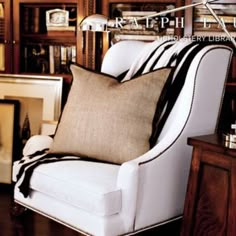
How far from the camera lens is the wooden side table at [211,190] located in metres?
2.03

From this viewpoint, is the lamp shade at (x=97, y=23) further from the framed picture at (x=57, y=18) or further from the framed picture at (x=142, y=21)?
the framed picture at (x=57, y=18)

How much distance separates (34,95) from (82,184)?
1.66 m

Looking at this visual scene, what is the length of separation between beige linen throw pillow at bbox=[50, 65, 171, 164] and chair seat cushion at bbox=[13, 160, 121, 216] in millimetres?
89

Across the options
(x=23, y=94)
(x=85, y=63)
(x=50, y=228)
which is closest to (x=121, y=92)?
(x=50, y=228)

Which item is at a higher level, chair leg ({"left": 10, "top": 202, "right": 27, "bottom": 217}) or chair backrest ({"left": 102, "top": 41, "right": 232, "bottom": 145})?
chair backrest ({"left": 102, "top": 41, "right": 232, "bottom": 145})

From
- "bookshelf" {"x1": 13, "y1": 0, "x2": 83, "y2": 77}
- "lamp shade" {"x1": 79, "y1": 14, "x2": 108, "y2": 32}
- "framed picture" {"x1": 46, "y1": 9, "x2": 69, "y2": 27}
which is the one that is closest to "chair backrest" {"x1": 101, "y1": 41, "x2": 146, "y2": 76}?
"lamp shade" {"x1": 79, "y1": 14, "x2": 108, "y2": 32}

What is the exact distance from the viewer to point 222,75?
7.95 ft

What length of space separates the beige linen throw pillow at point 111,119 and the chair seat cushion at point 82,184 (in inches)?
3.5

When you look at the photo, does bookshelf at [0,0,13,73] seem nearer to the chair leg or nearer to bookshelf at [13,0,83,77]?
bookshelf at [13,0,83,77]

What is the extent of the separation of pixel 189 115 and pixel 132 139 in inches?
11.2

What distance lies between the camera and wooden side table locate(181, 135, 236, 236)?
2.03 meters

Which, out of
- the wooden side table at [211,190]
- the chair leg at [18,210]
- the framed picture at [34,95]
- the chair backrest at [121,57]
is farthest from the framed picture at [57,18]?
the wooden side table at [211,190]

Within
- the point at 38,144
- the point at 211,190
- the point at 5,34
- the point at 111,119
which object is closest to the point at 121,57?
the point at 111,119

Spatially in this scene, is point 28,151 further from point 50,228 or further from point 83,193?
point 83,193
